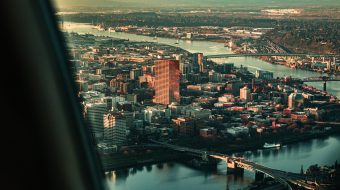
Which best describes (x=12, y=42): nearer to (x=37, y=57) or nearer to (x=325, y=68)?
(x=37, y=57)

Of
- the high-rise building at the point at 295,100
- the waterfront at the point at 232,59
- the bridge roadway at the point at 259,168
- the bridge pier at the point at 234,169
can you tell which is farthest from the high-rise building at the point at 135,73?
the high-rise building at the point at 295,100

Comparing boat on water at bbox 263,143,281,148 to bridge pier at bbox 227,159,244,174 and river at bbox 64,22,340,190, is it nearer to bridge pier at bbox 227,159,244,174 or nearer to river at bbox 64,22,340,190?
river at bbox 64,22,340,190

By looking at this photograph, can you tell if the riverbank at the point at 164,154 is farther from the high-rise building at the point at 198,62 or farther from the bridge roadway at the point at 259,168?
the high-rise building at the point at 198,62

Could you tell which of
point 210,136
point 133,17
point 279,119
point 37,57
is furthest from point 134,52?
point 37,57

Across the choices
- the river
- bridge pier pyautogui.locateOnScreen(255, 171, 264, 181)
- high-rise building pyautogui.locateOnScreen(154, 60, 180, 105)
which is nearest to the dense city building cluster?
high-rise building pyautogui.locateOnScreen(154, 60, 180, 105)

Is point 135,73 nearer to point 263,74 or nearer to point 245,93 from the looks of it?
point 245,93

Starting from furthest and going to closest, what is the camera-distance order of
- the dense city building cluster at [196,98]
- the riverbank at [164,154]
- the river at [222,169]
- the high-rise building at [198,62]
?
1. the high-rise building at [198,62]
2. the dense city building cluster at [196,98]
3. the river at [222,169]
4. the riverbank at [164,154]
